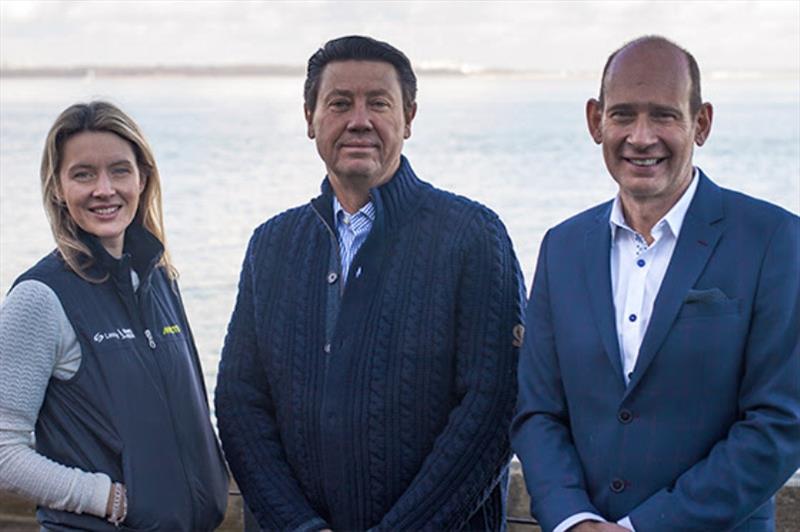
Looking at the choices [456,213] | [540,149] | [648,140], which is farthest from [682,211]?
[540,149]

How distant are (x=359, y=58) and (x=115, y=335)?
0.94 meters

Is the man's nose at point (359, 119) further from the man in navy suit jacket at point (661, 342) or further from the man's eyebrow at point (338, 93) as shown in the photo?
the man in navy suit jacket at point (661, 342)

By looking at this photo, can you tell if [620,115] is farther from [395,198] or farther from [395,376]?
[395,376]

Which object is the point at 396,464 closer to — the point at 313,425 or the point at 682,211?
the point at 313,425

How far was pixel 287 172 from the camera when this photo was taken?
38344 mm

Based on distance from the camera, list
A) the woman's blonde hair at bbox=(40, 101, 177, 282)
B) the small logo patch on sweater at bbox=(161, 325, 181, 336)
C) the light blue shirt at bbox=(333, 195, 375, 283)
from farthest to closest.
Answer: the light blue shirt at bbox=(333, 195, 375, 283), the small logo patch on sweater at bbox=(161, 325, 181, 336), the woman's blonde hair at bbox=(40, 101, 177, 282)

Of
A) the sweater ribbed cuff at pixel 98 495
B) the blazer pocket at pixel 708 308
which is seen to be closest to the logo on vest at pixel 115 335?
the sweater ribbed cuff at pixel 98 495

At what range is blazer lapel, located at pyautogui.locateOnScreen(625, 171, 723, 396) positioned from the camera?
3004mm

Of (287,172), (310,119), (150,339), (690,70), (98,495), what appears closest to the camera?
(690,70)

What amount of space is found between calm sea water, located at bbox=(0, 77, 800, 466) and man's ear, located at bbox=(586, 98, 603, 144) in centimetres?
132

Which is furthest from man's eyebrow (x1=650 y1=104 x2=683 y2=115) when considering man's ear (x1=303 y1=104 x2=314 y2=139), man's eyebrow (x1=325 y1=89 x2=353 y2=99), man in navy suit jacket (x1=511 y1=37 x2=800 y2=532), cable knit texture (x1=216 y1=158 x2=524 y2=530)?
man's ear (x1=303 y1=104 x2=314 y2=139)

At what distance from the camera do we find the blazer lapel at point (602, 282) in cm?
307

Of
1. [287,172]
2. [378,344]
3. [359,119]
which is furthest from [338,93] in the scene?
[287,172]

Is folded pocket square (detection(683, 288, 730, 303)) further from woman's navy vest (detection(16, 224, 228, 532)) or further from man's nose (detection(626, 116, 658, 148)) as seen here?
woman's navy vest (detection(16, 224, 228, 532))
